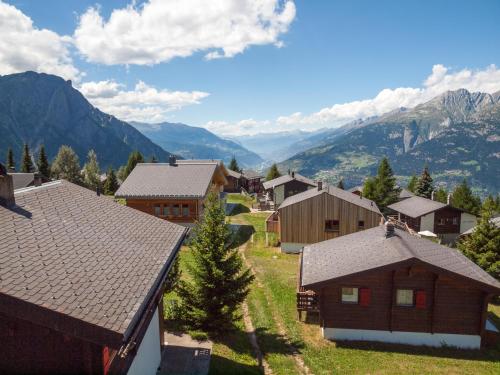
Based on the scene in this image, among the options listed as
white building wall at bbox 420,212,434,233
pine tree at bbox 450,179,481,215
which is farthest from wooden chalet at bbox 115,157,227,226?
pine tree at bbox 450,179,481,215

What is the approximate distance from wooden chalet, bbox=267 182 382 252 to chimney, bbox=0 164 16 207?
2852cm

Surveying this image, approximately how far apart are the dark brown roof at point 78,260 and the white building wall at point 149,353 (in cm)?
283

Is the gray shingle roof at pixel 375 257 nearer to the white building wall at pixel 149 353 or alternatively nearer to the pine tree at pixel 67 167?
the white building wall at pixel 149 353

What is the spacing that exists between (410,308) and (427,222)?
128 feet

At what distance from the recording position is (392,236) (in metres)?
22.2

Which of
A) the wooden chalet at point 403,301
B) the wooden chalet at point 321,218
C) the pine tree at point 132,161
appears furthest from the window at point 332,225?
the pine tree at point 132,161

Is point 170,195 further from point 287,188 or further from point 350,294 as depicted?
point 287,188

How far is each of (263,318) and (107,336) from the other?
1526 cm

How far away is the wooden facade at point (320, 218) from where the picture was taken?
36.1 meters

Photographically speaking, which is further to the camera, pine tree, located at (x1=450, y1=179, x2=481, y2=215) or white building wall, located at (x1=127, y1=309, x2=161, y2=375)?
pine tree, located at (x1=450, y1=179, x2=481, y2=215)

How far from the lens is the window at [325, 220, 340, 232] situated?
120 feet

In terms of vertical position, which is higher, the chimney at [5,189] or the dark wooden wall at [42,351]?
the chimney at [5,189]

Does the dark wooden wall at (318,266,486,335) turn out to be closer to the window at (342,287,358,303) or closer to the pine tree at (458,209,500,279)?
the window at (342,287,358,303)

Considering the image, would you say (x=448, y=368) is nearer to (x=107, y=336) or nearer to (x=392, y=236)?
(x=392, y=236)
